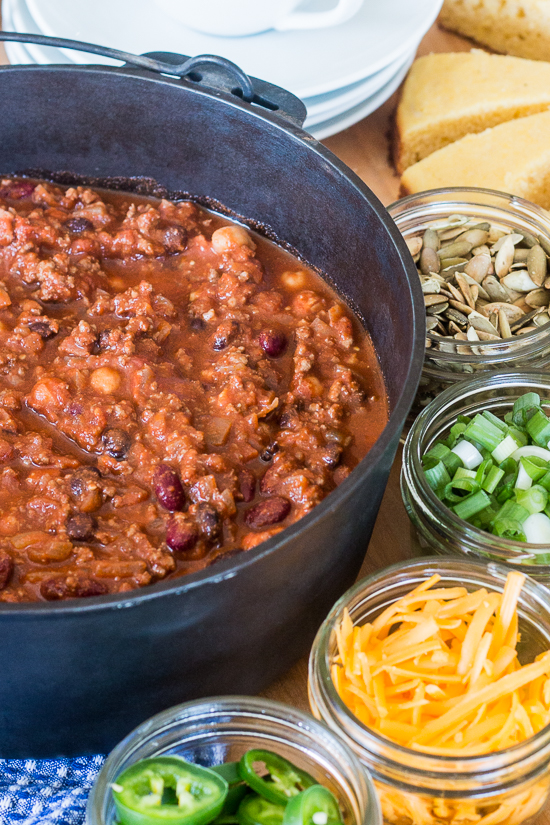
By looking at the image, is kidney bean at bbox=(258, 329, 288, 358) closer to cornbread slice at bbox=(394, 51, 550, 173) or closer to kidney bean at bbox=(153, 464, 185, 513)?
kidney bean at bbox=(153, 464, 185, 513)

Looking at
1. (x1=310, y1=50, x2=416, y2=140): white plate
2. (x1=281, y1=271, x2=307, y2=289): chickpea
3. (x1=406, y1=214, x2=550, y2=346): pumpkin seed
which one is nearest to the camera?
(x1=406, y1=214, x2=550, y2=346): pumpkin seed

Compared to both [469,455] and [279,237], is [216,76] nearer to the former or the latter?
[279,237]

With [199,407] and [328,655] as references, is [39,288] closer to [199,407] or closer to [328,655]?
[199,407]

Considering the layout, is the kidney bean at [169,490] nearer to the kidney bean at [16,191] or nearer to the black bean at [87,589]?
the black bean at [87,589]

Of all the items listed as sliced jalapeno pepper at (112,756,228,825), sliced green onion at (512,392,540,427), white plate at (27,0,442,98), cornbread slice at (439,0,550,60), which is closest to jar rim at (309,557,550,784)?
sliced jalapeno pepper at (112,756,228,825)

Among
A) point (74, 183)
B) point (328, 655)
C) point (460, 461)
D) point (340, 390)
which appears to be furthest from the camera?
point (74, 183)

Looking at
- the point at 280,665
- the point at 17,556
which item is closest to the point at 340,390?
the point at 280,665
